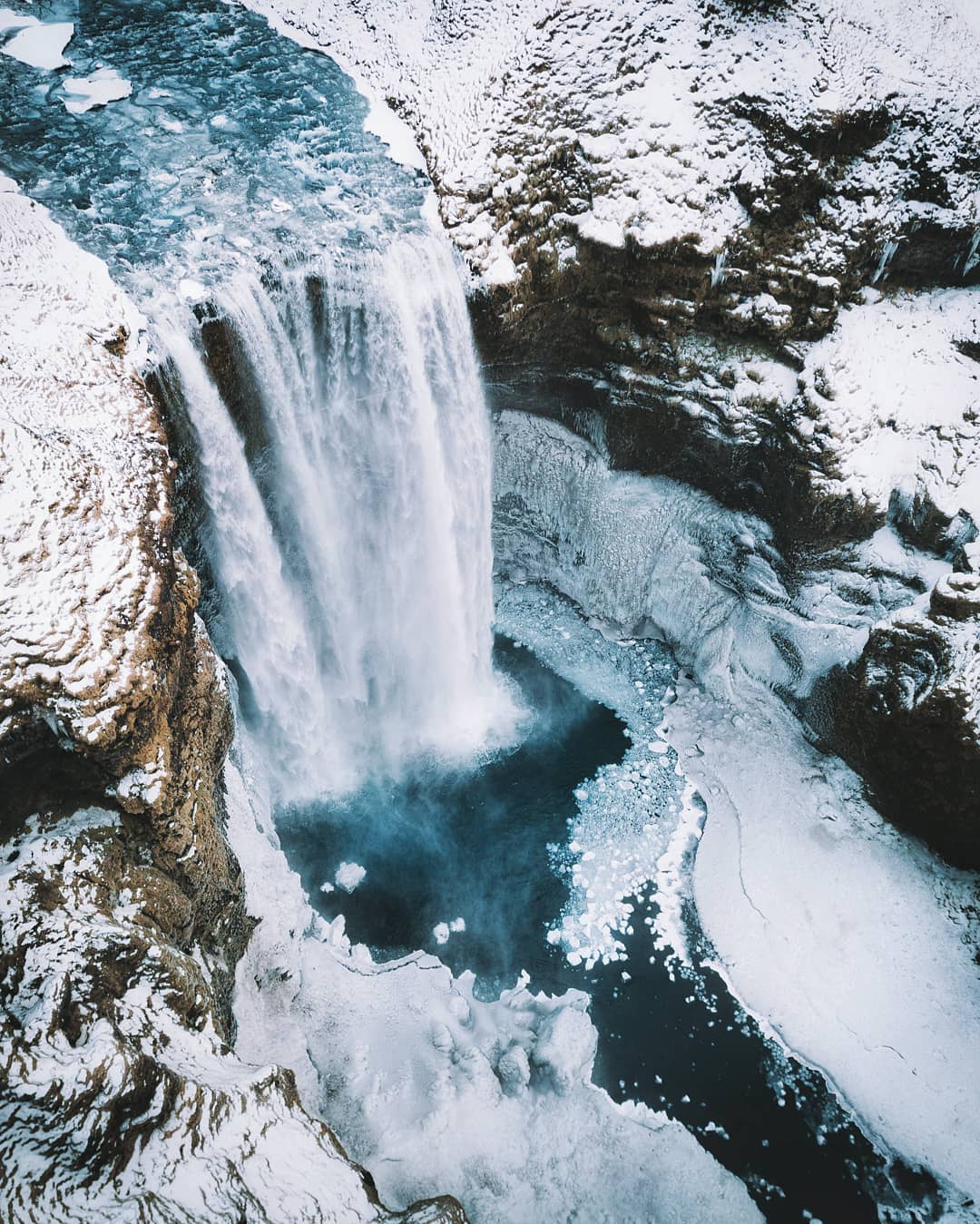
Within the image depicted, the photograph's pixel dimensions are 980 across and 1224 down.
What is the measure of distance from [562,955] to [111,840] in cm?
625

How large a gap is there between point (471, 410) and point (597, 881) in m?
7.35

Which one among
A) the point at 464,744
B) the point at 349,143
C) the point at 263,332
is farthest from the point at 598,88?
the point at 464,744

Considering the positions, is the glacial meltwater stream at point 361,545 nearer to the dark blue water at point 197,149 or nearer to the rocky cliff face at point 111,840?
the dark blue water at point 197,149

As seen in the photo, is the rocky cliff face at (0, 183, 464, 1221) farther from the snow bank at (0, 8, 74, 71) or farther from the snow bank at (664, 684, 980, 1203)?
the snow bank at (0, 8, 74, 71)

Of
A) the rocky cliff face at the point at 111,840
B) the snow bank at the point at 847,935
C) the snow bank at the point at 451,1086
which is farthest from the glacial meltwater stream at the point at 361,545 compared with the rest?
the rocky cliff face at the point at 111,840

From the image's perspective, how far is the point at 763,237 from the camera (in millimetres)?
11000

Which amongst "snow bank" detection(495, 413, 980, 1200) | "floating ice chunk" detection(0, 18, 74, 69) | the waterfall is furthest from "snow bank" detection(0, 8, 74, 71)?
"snow bank" detection(495, 413, 980, 1200)

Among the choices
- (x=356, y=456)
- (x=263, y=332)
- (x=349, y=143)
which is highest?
(x=349, y=143)

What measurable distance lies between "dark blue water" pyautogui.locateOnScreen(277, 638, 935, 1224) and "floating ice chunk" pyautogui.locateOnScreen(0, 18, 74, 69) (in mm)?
12890

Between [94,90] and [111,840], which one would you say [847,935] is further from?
[94,90]

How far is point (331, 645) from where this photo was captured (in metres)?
11.8

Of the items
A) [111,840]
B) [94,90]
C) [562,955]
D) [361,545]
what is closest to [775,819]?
[562,955]

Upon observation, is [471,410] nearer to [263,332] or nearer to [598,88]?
[263,332]

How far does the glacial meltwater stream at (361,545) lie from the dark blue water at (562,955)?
32 millimetres
